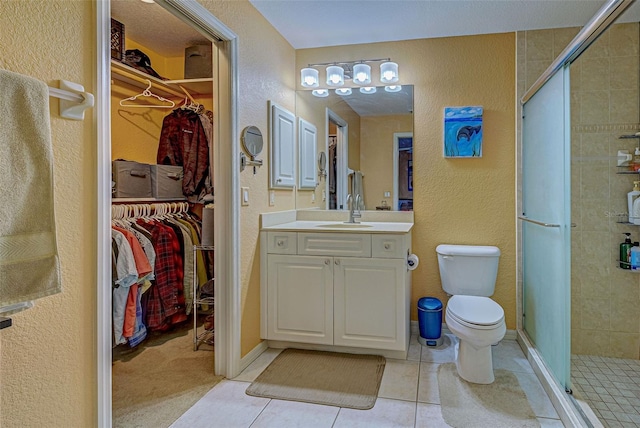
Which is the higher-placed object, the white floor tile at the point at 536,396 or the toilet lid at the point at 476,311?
the toilet lid at the point at 476,311

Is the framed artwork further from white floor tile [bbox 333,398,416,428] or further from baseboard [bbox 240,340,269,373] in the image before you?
baseboard [bbox 240,340,269,373]

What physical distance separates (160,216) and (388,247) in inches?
70.7

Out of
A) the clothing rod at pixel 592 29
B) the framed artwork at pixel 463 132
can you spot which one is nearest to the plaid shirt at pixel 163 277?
the framed artwork at pixel 463 132

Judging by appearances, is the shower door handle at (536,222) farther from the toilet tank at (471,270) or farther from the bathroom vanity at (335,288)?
the bathroom vanity at (335,288)

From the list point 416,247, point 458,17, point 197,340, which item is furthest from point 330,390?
point 458,17

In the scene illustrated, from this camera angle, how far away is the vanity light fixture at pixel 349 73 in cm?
316

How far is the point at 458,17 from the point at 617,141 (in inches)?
51.4

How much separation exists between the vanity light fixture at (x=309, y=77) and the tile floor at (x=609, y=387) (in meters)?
2.62

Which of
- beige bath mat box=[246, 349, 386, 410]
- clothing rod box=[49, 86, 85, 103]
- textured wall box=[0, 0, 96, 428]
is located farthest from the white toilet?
clothing rod box=[49, 86, 85, 103]

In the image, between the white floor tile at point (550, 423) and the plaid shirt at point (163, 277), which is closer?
the white floor tile at point (550, 423)

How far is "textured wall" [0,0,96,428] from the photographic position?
113 cm

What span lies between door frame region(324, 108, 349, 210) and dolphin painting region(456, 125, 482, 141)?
2.91ft

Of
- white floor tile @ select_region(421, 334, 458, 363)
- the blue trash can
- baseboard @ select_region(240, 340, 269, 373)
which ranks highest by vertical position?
the blue trash can

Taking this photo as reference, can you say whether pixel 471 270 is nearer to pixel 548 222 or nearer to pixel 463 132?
pixel 548 222
